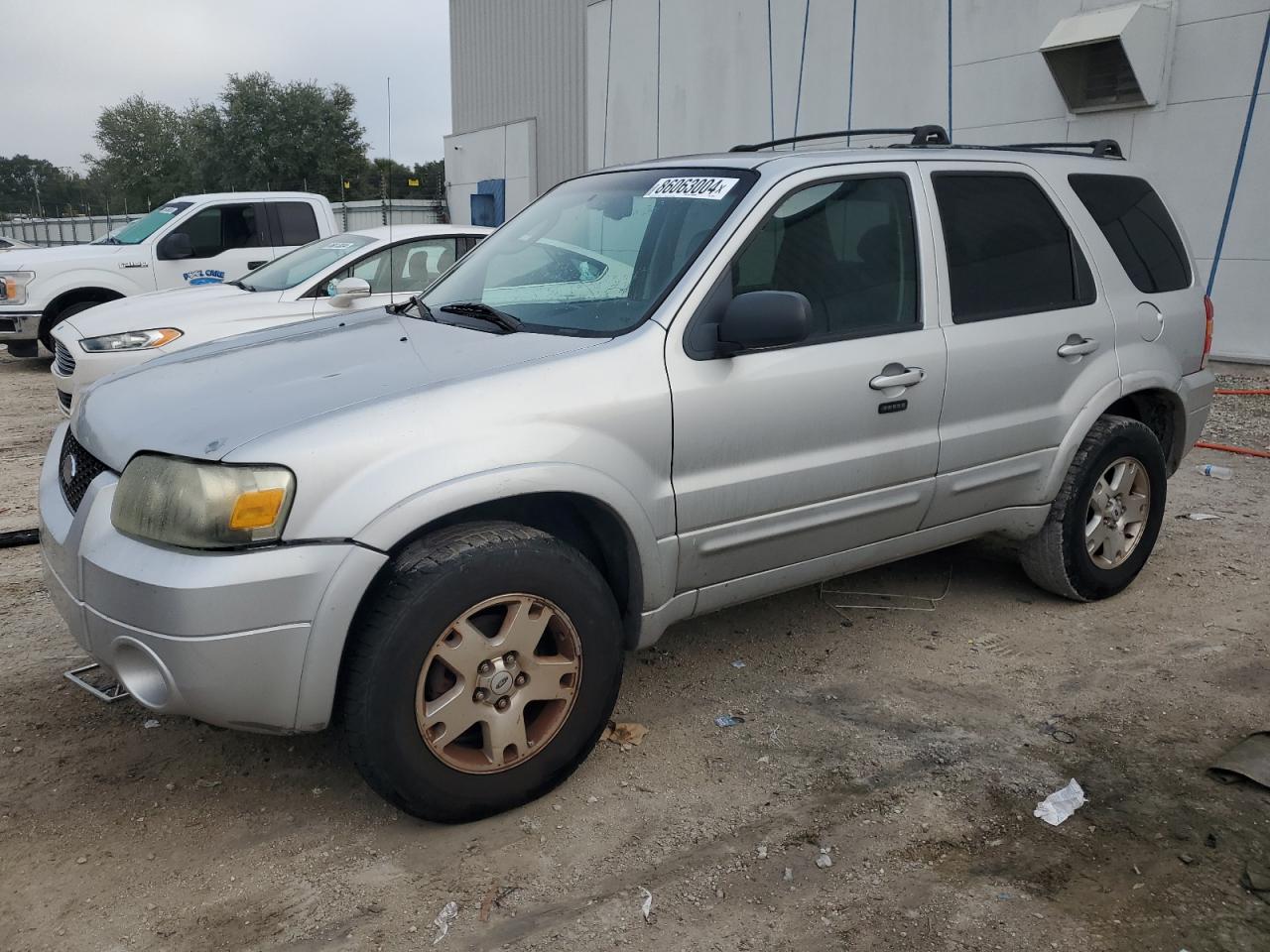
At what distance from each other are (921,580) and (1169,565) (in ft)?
4.16

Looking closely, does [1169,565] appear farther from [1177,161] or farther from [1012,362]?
[1177,161]

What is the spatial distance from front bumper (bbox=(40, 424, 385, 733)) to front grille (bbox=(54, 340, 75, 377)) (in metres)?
5.82

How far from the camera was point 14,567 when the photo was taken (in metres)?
5.07

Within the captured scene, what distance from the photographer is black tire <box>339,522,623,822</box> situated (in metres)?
2.68

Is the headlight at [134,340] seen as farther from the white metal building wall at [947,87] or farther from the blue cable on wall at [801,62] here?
the blue cable on wall at [801,62]

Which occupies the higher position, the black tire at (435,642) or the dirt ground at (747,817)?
the black tire at (435,642)

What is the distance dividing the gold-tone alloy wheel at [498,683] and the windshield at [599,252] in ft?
3.02

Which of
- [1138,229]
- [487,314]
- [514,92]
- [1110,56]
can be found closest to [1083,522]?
[1138,229]

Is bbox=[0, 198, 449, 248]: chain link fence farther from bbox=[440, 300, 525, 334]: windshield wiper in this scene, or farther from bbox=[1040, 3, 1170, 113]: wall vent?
bbox=[440, 300, 525, 334]: windshield wiper

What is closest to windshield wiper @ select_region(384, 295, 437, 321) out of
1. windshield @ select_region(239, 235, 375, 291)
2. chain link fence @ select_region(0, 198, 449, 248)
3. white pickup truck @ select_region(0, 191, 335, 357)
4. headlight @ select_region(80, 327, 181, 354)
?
headlight @ select_region(80, 327, 181, 354)

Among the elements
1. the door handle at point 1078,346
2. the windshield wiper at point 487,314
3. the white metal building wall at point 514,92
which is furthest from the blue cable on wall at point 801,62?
the windshield wiper at point 487,314

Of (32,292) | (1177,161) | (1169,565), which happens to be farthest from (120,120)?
(1169,565)

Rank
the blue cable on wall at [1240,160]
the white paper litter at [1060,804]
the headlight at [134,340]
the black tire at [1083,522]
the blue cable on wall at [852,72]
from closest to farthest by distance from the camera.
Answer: the white paper litter at [1060,804], the black tire at [1083,522], the headlight at [134,340], the blue cable on wall at [1240,160], the blue cable on wall at [852,72]

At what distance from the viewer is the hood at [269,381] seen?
2.78 meters
